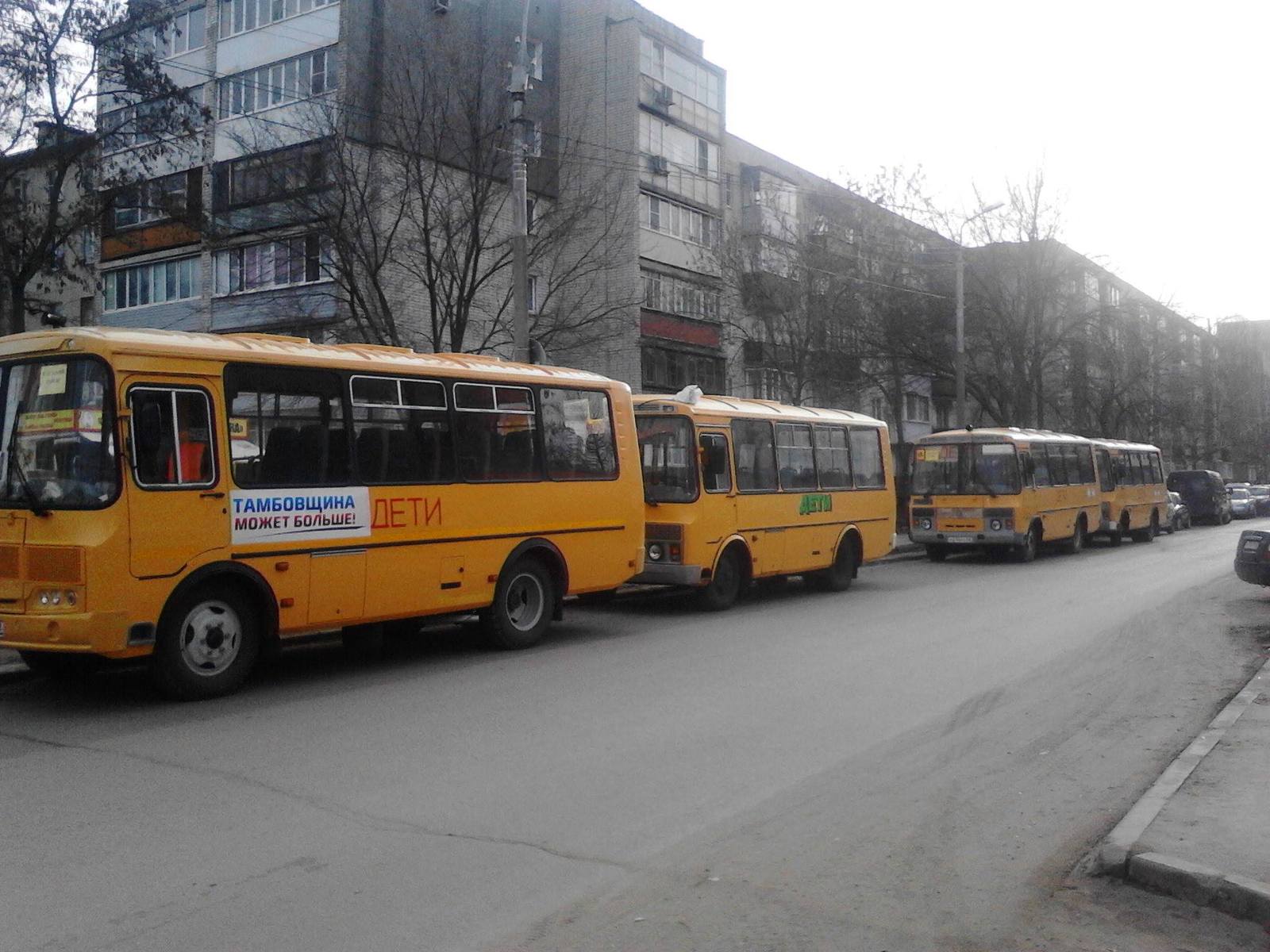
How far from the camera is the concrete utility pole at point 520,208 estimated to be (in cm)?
1705

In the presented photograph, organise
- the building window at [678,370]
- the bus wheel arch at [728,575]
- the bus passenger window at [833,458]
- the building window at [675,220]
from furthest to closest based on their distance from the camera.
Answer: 1. the building window at [675,220]
2. the building window at [678,370]
3. the bus passenger window at [833,458]
4. the bus wheel arch at [728,575]

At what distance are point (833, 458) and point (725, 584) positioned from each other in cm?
364

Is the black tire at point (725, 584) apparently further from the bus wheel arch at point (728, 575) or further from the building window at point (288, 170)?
the building window at point (288, 170)

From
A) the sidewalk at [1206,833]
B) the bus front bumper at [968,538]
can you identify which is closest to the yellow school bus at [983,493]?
the bus front bumper at [968,538]

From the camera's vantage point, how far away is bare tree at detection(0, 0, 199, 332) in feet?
56.6

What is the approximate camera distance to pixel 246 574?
9.41 m

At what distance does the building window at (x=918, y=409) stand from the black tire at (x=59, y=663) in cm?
5152

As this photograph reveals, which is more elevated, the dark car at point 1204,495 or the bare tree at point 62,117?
the bare tree at point 62,117

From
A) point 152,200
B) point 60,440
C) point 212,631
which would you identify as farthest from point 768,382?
point 60,440

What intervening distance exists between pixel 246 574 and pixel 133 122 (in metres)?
12.3

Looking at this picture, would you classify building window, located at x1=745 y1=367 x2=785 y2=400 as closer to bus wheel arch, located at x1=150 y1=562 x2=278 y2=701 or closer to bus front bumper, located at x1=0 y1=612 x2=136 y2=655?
bus wheel arch, located at x1=150 y1=562 x2=278 y2=701

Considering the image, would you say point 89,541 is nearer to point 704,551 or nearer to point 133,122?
point 704,551

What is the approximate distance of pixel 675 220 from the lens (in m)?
42.6

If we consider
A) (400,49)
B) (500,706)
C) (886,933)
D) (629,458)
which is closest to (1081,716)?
(500,706)
